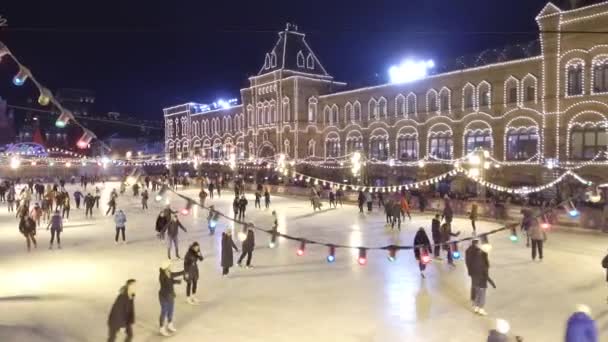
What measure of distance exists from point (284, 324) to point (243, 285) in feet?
9.95

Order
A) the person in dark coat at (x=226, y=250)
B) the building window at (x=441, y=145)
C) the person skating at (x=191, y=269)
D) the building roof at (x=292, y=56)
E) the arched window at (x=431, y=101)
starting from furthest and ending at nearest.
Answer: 1. the building roof at (x=292, y=56)
2. the arched window at (x=431, y=101)
3. the building window at (x=441, y=145)
4. the person in dark coat at (x=226, y=250)
5. the person skating at (x=191, y=269)

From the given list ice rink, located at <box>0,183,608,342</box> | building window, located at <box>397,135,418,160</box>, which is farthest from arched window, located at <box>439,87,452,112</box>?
ice rink, located at <box>0,183,608,342</box>

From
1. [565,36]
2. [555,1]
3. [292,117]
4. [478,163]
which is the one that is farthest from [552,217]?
[292,117]

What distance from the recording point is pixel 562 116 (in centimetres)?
2950

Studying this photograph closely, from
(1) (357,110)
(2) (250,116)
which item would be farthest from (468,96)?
(2) (250,116)

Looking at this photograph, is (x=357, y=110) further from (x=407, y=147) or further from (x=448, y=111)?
(x=448, y=111)

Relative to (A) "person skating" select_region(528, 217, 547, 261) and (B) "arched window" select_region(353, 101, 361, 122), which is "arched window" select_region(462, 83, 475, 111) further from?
(A) "person skating" select_region(528, 217, 547, 261)

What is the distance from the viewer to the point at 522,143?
32.4 metres

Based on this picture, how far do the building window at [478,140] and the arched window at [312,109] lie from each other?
1862 cm

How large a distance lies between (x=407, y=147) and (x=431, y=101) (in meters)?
4.12

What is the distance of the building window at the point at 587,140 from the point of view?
2786 cm

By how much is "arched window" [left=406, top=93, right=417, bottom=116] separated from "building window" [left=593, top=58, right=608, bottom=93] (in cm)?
1444

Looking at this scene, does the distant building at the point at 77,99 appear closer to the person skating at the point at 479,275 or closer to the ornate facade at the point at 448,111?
the ornate facade at the point at 448,111

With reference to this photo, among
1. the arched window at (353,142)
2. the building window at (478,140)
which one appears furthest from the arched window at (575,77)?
the arched window at (353,142)
